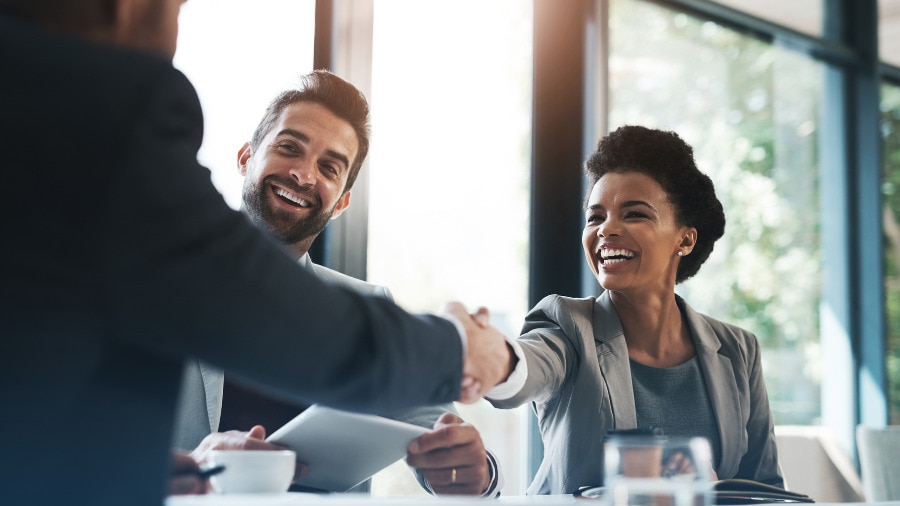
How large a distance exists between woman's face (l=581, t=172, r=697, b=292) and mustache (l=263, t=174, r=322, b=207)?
773 mm

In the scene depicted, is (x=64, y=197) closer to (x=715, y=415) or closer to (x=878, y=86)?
(x=715, y=415)

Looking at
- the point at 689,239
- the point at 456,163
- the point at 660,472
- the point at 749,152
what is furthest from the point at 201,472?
the point at 749,152

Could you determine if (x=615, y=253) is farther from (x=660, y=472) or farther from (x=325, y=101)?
(x=660, y=472)

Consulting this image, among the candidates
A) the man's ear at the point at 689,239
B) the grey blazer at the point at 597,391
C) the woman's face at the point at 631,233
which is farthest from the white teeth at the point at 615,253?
the man's ear at the point at 689,239

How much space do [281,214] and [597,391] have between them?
99cm

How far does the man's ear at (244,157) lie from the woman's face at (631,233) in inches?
40.7

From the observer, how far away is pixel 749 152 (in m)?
4.37

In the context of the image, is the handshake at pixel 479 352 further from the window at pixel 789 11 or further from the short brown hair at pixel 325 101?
the window at pixel 789 11

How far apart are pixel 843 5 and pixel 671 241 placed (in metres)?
3.02

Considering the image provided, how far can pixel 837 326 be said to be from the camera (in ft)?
15.5

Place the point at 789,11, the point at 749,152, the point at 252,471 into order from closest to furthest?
1. the point at 252,471
2. the point at 749,152
3. the point at 789,11

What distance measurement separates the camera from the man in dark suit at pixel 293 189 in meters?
2.06

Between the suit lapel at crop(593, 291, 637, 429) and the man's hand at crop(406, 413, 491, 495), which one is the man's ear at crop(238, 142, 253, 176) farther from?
the man's hand at crop(406, 413, 491, 495)

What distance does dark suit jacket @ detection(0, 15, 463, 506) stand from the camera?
721 millimetres
